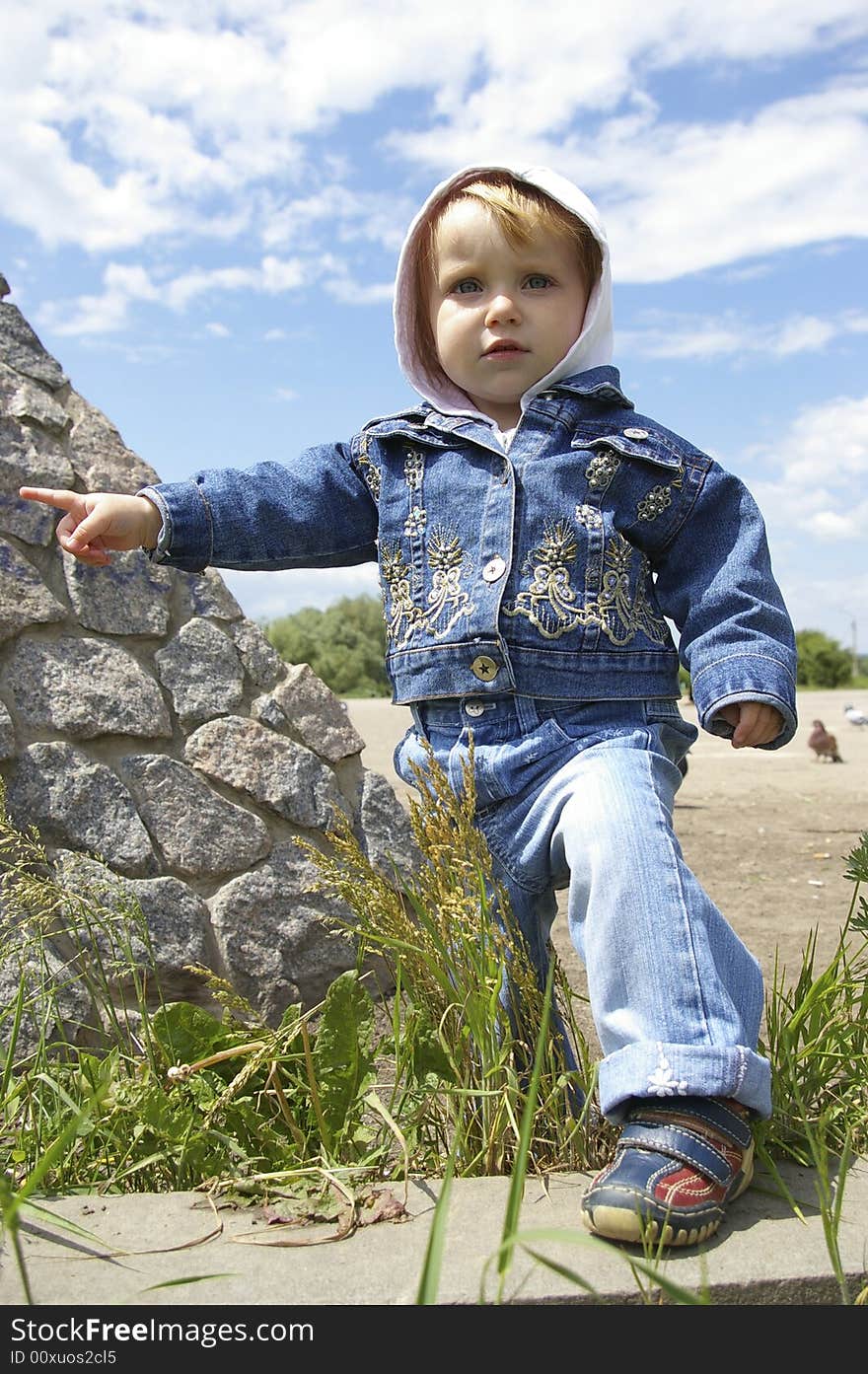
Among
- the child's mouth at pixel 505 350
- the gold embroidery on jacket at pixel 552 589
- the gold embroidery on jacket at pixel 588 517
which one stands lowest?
the gold embroidery on jacket at pixel 552 589

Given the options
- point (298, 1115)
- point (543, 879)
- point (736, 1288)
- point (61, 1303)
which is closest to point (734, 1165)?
point (736, 1288)

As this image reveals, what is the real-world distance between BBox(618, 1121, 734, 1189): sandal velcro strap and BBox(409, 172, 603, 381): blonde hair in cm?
154

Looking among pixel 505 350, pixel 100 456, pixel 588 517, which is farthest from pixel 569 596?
pixel 100 456

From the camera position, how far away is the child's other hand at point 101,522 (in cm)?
222

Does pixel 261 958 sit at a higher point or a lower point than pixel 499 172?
lower

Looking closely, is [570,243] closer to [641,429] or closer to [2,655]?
[641,429]

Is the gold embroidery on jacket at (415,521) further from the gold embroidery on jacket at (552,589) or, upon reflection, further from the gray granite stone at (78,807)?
the gray granite stone at (78,807)

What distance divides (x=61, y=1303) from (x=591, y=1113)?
0.89 m

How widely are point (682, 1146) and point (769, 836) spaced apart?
4814 mm

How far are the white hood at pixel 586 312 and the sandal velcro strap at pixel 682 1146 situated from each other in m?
1.28

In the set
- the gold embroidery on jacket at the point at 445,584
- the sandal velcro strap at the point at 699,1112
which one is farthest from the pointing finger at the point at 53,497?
the sandal velcro strap at the point at 699,1112

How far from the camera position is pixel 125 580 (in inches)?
128

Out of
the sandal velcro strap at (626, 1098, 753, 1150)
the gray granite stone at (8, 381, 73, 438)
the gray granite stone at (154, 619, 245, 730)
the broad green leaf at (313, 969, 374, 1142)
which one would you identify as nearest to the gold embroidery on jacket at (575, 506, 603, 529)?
the broad green leaf at (313, 969, 374, 1142)

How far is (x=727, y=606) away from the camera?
2.13 metres
